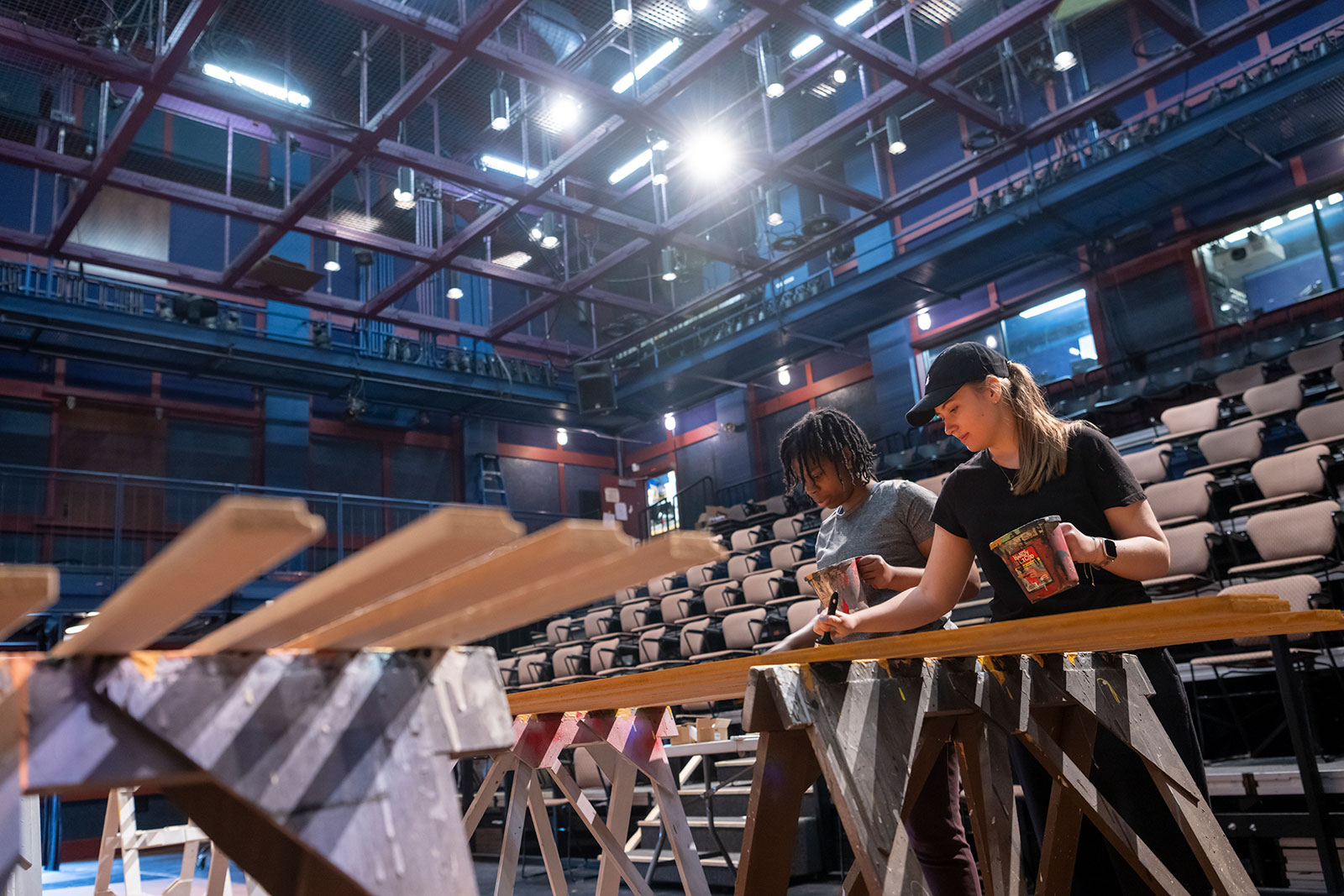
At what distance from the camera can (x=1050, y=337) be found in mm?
11375

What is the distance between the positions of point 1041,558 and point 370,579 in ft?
3.60

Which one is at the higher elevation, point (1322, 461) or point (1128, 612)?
point (1322, 461)

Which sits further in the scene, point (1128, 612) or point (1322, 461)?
point (1322, 461)

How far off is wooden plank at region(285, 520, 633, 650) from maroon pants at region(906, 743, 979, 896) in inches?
56.0

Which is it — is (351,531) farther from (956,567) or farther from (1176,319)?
(956,567)

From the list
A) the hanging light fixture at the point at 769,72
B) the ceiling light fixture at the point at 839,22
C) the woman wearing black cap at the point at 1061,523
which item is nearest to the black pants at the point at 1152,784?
the woman wearing black cap at the point at 1061,523

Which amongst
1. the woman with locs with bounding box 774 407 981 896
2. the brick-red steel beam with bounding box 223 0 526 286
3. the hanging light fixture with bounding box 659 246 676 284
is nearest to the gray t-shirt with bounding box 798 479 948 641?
the woman with locs with bounding box 774 407 981 896

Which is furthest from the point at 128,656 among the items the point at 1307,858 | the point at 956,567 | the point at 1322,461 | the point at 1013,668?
the point at 1322,461

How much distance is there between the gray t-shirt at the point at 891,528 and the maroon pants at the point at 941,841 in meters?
0.37

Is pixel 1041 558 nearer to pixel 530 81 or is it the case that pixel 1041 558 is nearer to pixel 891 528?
pixel 891 528

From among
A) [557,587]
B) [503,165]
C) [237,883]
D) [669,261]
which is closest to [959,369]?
[557,587]

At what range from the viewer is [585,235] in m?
12.6

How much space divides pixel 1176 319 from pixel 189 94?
9.75 meters

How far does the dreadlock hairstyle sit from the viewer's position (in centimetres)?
224
